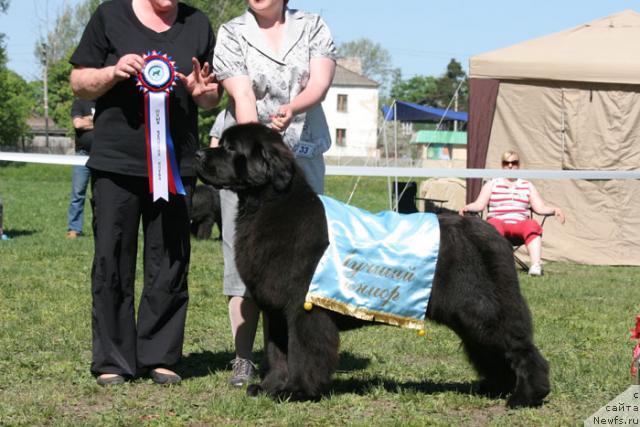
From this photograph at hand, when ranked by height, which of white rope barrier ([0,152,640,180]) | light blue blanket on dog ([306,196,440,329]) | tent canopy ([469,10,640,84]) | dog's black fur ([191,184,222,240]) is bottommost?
dog's black fur ([191,184,222,240])

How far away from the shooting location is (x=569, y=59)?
36.8 ft

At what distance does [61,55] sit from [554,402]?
2410 inches

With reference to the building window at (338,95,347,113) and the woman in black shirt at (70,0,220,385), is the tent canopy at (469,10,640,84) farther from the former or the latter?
the building window at (338,95,347,113)

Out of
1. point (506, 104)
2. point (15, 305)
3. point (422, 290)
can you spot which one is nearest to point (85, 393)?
point (422, 290)

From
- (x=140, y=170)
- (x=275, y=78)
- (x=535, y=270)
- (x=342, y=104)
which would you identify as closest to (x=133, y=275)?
(x=140, y=170)

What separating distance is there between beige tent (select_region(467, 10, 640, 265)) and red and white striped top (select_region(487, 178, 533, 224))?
1.23m

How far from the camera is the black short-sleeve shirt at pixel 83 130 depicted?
33.1 ft

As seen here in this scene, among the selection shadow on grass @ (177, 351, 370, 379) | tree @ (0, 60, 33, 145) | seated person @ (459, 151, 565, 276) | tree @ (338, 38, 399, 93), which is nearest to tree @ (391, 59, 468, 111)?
tree @ (338, 38, 399, 93)

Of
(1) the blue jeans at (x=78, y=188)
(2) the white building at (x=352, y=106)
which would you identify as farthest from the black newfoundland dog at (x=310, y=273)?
(2) the white building at (x=352, y=106)

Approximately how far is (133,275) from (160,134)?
2.58 ft

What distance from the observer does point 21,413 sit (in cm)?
384

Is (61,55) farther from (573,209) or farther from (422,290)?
(422,290)

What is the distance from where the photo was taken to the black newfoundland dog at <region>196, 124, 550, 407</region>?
4.00 meters

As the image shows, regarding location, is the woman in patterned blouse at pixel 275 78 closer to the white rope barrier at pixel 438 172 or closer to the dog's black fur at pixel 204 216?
the white rope barrier at pixel 438 172
